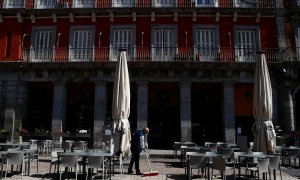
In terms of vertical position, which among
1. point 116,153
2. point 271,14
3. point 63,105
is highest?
point 271,14

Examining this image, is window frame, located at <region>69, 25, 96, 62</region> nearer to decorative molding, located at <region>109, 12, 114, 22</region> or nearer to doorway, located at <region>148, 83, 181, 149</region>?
decorative molding, located at <region>109, 12, 114, 22</region>

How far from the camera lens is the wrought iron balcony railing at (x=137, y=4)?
69.7 feet

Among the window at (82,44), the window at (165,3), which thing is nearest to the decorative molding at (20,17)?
the window at (82,44)

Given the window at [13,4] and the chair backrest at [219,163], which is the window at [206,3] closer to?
the window at [13,4]

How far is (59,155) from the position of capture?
363 inches

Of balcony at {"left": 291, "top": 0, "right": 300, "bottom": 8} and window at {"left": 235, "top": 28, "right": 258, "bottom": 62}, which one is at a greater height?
balcony at {"left": 291, "top": 0, "right": 300, "bottom": 8}

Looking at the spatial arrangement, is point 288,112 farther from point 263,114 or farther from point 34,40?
point 34,40

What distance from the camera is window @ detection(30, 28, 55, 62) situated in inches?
832

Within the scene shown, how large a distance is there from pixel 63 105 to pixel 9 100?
144 inches

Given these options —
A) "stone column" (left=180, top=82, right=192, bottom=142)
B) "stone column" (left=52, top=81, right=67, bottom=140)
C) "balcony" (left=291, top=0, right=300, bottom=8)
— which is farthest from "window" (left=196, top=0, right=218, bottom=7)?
"stone column" (left=52, top=81, right=67, bottom=140)

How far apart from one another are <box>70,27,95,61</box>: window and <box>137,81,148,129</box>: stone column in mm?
3804

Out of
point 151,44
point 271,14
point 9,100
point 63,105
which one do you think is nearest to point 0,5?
point 9,100

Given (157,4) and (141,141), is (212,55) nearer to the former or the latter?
(157,4)

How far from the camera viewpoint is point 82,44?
847 inches
